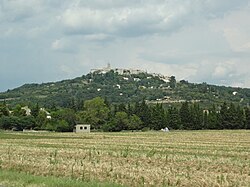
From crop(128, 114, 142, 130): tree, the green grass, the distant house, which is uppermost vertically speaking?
crop(128, 114, 142, 130): tree

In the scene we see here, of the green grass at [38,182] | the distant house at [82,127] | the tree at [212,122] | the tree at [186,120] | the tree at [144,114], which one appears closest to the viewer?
the green grass at [38,182]

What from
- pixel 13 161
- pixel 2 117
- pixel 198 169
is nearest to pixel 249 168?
pixel 198 169

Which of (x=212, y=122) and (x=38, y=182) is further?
(x=212, y=122)

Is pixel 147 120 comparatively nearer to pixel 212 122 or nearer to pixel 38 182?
pixel 212 122

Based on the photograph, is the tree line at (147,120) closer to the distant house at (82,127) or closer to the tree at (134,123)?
the tree at (134,123)

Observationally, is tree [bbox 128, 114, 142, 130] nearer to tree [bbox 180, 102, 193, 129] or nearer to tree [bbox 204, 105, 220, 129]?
tree [bbox 180, 102, 193, 129]

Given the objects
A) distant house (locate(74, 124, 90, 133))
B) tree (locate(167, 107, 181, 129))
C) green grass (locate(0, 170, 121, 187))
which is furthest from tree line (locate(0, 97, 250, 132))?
green grass (locate(0, 170, 121, 187))

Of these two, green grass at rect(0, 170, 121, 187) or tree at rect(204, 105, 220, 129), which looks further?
tree at rect(204, 105, 220, 129)

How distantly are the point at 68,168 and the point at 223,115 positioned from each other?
4755 inches

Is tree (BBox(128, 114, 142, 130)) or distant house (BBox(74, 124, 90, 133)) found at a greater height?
tree (BBox(128, 114, 142, 130))

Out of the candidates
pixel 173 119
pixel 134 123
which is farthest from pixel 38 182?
pixel 173 119

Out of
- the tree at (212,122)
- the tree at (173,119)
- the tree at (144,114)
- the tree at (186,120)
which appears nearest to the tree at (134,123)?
the tree at (144,114)

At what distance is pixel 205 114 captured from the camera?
143m

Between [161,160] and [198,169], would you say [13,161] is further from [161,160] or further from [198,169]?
[198,169]
